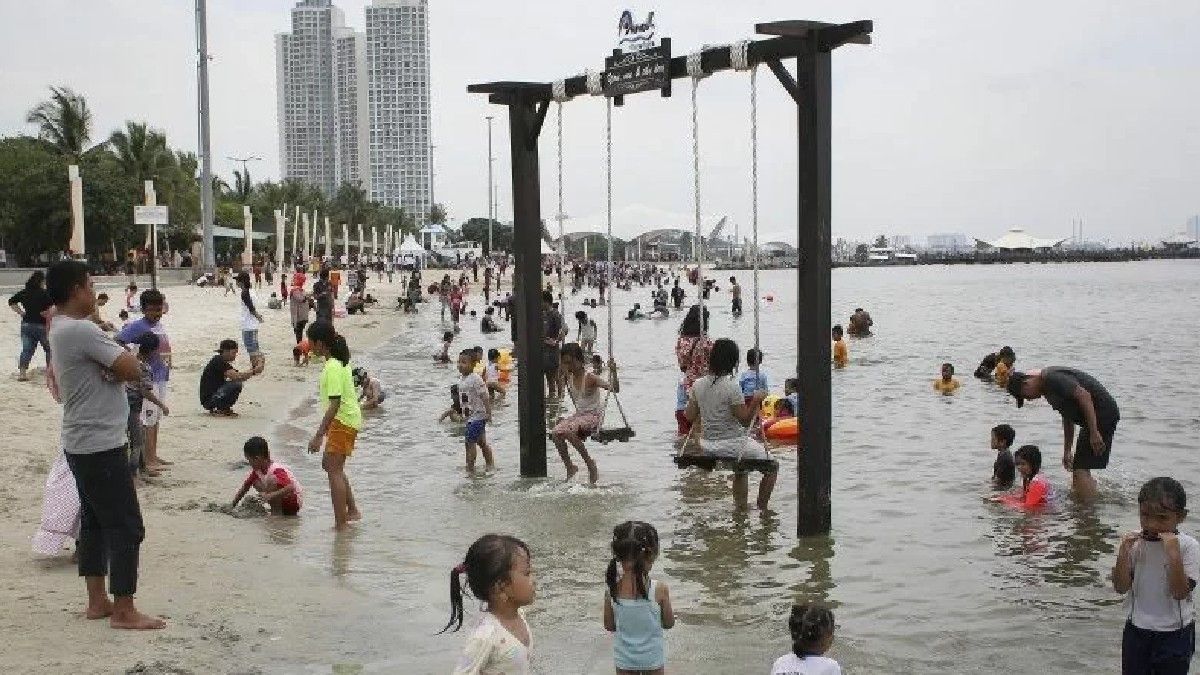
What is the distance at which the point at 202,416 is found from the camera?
54.1ft

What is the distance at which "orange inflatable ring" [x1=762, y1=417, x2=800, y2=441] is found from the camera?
1588 cm

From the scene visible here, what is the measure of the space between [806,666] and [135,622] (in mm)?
3988

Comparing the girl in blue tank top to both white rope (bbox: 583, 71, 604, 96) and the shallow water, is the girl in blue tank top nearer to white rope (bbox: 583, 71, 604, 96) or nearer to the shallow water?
the shallow water

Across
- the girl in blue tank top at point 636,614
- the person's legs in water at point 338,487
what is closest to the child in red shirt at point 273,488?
the person's legs in water at point 338,487

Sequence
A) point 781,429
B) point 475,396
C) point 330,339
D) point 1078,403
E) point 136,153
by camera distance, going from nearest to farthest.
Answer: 1. point 330,339
2. point 1078,403
3. point 475,396
4. point 781,429
5. point 136,153

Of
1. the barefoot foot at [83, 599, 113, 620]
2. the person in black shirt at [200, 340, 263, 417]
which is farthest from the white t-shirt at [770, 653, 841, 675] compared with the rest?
the person in black shirt at [200, 340, 263, 417]

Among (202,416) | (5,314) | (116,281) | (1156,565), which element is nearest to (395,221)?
(116,281)

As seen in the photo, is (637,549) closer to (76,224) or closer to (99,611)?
(99,611)

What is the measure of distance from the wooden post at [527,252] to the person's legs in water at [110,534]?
5862 mm

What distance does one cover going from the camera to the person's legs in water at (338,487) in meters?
10.2

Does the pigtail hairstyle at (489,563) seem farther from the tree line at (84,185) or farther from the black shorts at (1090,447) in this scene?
the tree line at (84,185)

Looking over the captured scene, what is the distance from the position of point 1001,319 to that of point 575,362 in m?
45.9

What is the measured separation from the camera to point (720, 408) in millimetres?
9977

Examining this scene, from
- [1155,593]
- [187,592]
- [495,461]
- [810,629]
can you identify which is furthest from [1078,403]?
[187,592]
